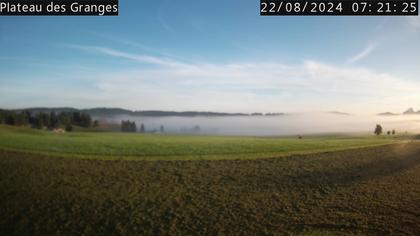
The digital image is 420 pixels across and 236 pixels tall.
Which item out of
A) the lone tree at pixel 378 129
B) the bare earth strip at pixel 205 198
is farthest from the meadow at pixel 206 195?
the lone tree at pixel 378 129

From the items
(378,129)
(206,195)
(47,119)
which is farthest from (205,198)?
(47,119)

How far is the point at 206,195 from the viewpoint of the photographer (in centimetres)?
1658

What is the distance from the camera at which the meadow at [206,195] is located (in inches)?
486

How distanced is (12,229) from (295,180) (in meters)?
16.2

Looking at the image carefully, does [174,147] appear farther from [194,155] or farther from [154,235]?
[154,235]

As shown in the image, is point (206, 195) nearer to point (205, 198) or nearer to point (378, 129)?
point (205, 198)

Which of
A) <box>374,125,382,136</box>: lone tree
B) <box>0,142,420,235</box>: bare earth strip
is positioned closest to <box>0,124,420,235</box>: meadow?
<box>0,142,420,235</box>: bare earth strip

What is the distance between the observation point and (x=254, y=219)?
42.7 feet

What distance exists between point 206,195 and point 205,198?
0.56 meters

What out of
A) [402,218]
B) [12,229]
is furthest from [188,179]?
[402,218]

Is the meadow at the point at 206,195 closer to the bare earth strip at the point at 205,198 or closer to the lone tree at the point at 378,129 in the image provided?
the bare earth strip at the point at 205,198

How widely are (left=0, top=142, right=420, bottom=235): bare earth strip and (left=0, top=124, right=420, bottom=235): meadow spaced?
0.16 feet

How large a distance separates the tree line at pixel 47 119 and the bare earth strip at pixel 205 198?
295 ft

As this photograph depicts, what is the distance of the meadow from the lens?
12.3 meters
